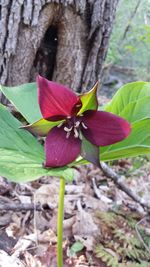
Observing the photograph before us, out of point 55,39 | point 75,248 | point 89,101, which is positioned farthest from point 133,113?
point 55,39

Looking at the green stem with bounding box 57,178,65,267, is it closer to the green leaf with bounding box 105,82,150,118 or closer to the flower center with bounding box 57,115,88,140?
the flower center with bounding box 57,115,88,140

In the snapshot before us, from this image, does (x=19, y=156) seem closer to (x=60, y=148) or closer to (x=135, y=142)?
(x=60, y=148)

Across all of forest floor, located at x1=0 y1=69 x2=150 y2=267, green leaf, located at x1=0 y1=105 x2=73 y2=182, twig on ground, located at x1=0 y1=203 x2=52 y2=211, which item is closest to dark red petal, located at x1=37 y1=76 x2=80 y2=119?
green leaf, located at x1=0 y1=105 x2=73 y2=182

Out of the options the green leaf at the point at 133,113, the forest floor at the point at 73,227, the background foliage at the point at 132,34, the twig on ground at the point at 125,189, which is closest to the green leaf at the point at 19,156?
the green leaf at the point at 133,113

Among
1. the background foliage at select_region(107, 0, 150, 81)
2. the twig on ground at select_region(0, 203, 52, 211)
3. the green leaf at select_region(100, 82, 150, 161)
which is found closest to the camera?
the green leaf at select_region(100, 82, 150, 161)

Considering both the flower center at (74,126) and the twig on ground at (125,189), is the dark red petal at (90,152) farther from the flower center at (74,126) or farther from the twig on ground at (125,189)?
the twig on ground at (125,189)

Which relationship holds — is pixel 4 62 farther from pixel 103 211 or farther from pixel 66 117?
pixel 66 117
